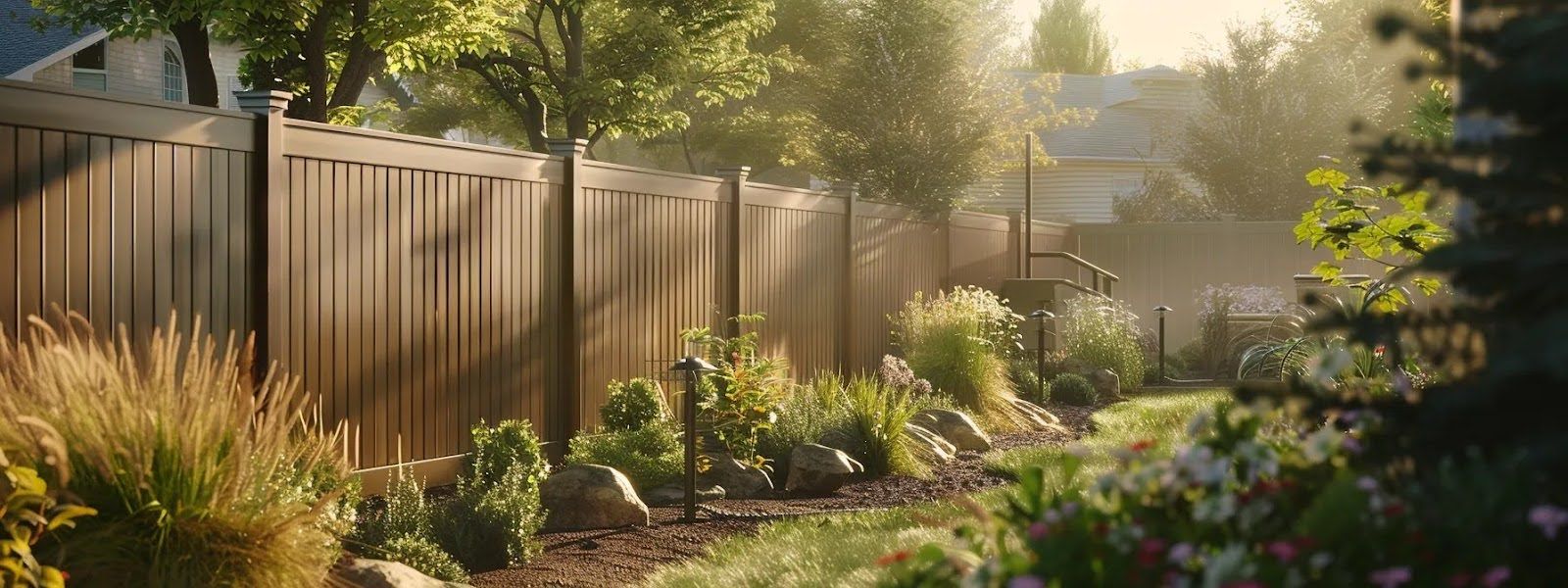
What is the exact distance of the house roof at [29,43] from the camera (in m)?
18.7

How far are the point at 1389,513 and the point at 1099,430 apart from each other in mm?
8149

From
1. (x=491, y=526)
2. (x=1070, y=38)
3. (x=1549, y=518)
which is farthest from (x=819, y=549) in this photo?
(x=1070, y=38)

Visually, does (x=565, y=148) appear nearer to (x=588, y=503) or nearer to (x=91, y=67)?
(x=588, y=503)

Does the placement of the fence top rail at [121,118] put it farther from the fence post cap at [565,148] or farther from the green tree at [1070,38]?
the green tree at [1070,38]

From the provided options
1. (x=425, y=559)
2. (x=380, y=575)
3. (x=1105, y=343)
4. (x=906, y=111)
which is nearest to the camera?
(x=380, y=575)

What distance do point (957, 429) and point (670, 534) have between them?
354 cm

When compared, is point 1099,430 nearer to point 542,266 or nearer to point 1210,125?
point 542,266

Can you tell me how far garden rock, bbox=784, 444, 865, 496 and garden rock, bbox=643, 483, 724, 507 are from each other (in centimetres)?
37

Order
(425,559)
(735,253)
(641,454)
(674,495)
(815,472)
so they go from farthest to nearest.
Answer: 1. (735,253)
2. (815,472)
3. (641,454)
4. (674,495)
5. (425,559)

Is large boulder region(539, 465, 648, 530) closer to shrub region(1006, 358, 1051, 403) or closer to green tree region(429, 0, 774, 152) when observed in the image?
shrub region(1006, 358, 1051, 403)

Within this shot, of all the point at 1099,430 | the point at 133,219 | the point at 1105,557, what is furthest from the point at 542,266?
the point at 1105,557

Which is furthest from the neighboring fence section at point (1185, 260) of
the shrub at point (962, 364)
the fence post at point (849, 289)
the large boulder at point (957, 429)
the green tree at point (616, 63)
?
the large boulder at point (957, 429)

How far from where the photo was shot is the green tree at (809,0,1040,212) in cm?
2012

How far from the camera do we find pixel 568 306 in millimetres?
8172
